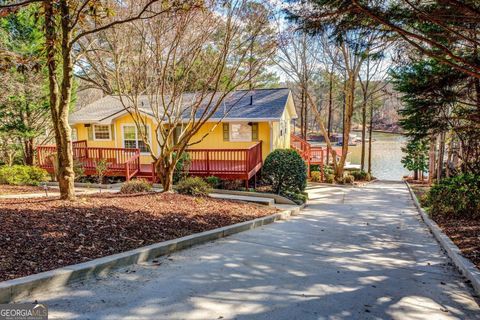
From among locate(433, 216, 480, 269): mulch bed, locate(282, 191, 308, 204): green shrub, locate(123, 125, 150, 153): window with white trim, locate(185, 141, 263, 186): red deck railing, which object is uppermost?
locate(123, 125, 150, 153): window with white trim

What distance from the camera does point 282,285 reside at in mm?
3680

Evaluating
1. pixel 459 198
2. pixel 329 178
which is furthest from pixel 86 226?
pixel 329 178

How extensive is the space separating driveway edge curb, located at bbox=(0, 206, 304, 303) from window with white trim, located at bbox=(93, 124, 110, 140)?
42.5 ft

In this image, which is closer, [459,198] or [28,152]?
[459,198]

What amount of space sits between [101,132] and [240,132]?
23.9 feet

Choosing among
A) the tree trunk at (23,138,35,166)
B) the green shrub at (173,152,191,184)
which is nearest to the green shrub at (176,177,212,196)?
the green shrub at (173,152,191,184)

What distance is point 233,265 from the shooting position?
14.2 feet

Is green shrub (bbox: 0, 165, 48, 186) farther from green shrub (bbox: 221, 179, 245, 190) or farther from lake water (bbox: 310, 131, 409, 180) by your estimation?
lake water (bbox: 310, 131, 409, 180)

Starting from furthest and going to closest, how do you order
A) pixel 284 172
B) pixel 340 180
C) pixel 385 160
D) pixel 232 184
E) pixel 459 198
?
pixel 385 160
pixel 340 180
pixel 232 184
pixel 284 172
pixel 459 198

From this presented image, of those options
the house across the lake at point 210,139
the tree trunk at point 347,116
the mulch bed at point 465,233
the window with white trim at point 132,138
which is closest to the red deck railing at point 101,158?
the house across the lake at point 210,139

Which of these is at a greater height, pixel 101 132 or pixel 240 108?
pixel 240 108

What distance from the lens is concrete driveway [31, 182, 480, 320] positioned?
9.97ft

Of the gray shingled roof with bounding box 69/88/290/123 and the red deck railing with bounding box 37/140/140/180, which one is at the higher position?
the gray shingled roof with bounding box 69/88/290/123

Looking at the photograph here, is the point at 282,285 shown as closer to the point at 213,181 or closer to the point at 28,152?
the point at 213,181
